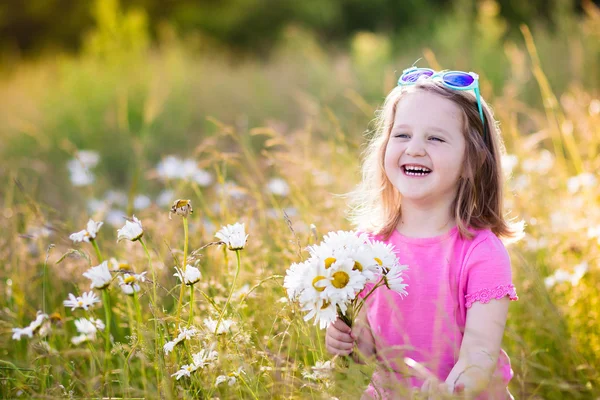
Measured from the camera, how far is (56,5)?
60.2 feet

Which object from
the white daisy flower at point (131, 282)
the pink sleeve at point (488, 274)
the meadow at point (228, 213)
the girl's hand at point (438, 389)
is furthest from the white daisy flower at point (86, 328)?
the pink sleeve at point (488, 274)

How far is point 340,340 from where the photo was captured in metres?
1.68

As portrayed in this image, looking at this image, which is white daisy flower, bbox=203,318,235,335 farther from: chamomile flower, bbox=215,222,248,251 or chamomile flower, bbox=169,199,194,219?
chamomile flower, bbox=169,199,194,219

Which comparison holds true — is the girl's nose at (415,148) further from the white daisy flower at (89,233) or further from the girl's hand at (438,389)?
the white daisy flower at (89,233)

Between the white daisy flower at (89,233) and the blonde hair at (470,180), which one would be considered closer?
the white daisy flower at (89,233)

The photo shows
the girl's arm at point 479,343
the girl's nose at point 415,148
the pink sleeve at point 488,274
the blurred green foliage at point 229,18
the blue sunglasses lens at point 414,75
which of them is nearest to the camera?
the girl's arm at point 479,343

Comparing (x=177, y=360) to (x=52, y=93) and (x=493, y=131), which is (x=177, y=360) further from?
(x=52, y=93)

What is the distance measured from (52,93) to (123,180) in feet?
6.51

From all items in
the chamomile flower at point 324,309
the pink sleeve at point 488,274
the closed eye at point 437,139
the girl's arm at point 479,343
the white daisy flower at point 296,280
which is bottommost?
the girl's arm at point 479,343

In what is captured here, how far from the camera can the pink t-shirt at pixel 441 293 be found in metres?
1.73

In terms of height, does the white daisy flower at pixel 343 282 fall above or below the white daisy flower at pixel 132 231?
below

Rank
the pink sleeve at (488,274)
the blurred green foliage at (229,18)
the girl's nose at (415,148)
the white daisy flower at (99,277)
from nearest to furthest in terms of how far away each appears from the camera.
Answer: the white daisy flower at (99,277) < the pink sleeve at (488,274) < the girl's nose at (415,148) < the blurred green foliage at (229,18)

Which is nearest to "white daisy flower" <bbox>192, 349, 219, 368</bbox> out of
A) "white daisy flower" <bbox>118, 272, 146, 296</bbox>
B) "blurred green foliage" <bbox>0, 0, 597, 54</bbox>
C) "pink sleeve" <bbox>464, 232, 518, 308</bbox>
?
"white daisy flower" <bbox>118, 272, 146, 296</bbox>

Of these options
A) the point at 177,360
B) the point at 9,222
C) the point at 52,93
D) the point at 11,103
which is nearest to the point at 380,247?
the point at 177,360
